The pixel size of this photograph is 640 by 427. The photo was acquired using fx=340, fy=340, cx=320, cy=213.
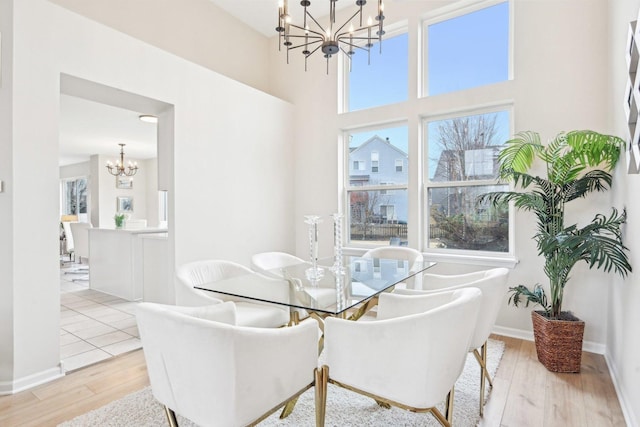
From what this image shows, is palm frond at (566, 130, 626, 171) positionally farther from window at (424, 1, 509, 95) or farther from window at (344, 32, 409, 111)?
window at (344, 32, 409, 111)

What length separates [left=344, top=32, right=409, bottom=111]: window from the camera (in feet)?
12.8

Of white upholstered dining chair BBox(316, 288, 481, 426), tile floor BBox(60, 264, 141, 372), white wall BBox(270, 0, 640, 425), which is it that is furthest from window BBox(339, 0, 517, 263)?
tile floor BBox(60, 264, 141, 372)

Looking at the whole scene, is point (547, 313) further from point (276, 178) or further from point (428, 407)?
point (276, 178)

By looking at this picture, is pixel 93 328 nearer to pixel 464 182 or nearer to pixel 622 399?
pixel 464 182

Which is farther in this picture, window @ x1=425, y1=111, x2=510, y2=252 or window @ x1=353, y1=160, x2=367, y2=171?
window @ x1=353, y1=160, x2=367, y2=171

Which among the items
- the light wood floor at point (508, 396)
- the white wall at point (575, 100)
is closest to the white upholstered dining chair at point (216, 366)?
the light wood floor at point (508, 396)

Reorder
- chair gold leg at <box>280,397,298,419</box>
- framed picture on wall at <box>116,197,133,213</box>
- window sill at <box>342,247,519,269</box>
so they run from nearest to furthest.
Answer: chair gold leg at <box>280,397,298,419</box> → window sill at <box>342,247,519,269</box> → framed picture on wall at <box>116,197,133,213</box>

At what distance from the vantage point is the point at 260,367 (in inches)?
48.3

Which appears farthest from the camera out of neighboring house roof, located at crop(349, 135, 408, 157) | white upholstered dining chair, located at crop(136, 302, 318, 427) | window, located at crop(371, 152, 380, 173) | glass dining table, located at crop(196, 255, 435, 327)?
window, located at crop(371, 152, 380, 173)

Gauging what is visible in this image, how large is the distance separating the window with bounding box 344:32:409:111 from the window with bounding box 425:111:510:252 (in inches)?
23.7

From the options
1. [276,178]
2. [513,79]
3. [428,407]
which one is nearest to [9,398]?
[428,407]

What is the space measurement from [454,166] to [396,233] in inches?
38.0

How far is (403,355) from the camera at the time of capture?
1.38m

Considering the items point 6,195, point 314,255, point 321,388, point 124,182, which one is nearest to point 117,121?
point 6,195
